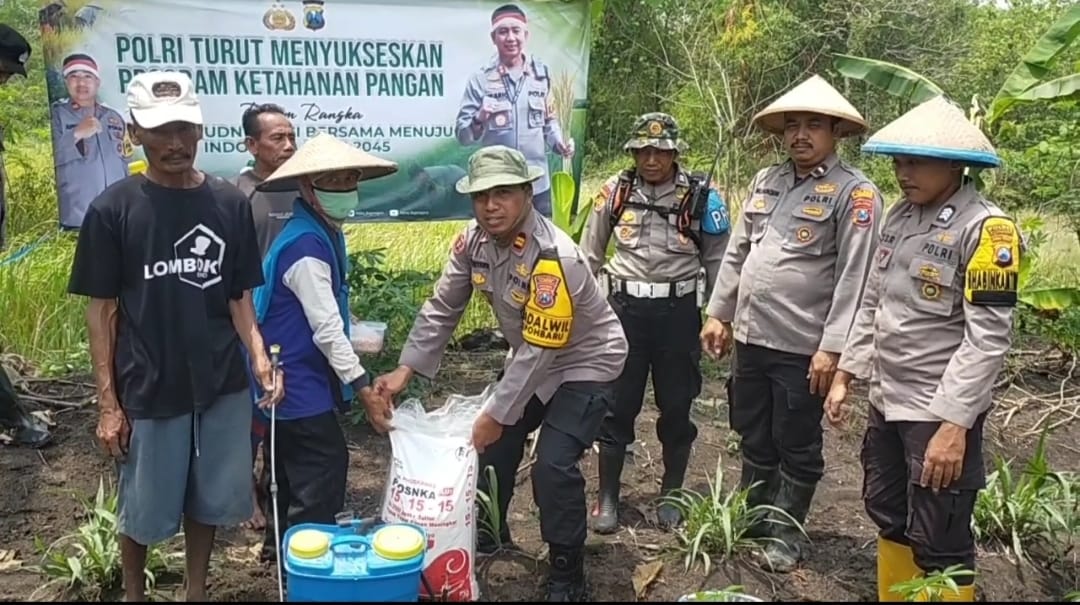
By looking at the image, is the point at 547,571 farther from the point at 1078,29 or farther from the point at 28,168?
the point at 28,168

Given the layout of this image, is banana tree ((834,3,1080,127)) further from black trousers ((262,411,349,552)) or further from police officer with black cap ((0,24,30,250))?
police officer with black cap ((0,24,30,250))

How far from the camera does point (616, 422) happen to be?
436 centimetres

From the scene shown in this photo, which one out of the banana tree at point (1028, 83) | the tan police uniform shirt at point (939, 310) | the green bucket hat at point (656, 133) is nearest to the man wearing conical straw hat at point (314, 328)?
the green bucket hat at point (656, 133)

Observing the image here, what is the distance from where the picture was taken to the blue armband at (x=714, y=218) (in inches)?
169

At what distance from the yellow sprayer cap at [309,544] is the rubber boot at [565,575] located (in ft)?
3.28

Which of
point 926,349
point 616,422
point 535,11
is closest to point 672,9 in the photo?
point 535,11

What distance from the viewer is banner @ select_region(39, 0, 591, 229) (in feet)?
17.4

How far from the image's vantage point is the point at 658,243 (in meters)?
4.27

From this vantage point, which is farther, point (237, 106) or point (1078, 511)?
point (237, 106)

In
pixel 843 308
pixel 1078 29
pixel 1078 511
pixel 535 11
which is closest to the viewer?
pixel 843 308

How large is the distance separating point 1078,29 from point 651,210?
277 cm

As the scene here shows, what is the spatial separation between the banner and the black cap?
0.79 metres

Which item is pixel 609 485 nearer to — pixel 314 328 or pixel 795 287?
pixel 795 287

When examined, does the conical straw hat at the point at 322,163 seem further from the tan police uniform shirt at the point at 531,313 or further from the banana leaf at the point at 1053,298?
the banana leaf at the point at 1053,298
